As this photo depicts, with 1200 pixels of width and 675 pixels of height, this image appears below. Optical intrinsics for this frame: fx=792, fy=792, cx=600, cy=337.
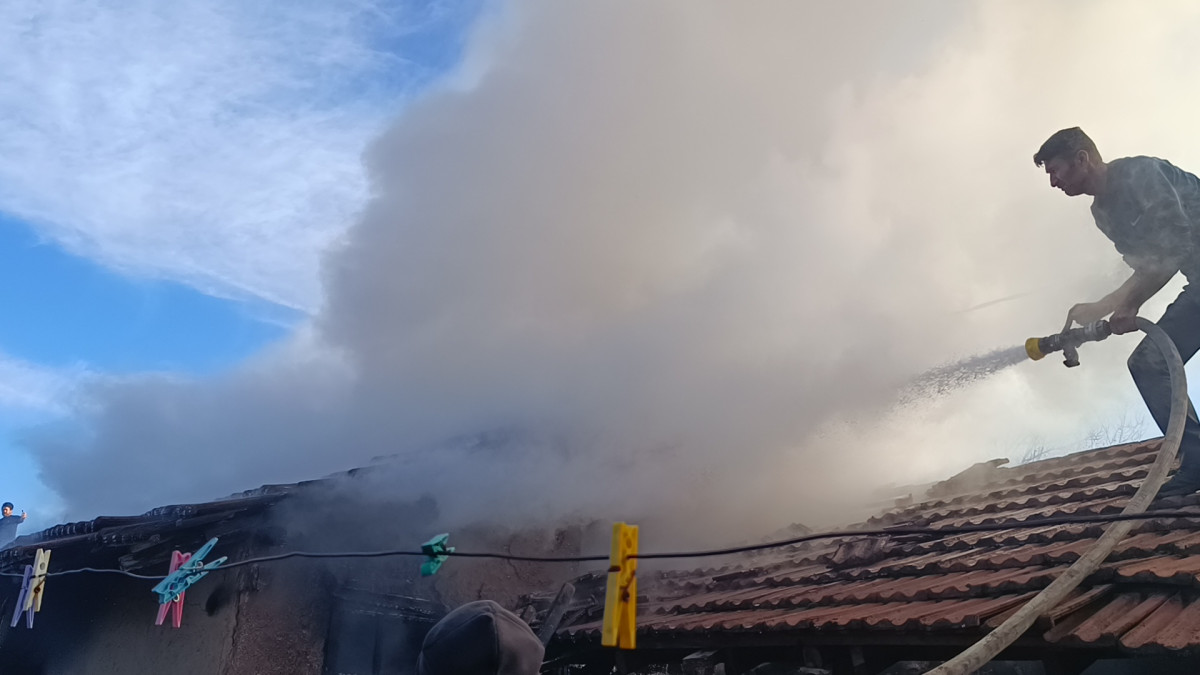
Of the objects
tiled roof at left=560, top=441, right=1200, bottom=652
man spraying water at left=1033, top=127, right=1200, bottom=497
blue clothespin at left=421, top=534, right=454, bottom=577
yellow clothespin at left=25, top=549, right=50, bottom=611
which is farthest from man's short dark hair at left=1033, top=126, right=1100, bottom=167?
yellow clothespin at left=25, top=549, right=50, bottom=611

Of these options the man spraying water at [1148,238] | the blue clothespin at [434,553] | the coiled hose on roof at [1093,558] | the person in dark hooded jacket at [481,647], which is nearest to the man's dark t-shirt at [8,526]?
the blue clothespin at [434,553]

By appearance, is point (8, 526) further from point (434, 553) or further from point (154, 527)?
point (434, 553)

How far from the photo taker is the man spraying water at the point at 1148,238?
432cm

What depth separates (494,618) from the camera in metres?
2.04

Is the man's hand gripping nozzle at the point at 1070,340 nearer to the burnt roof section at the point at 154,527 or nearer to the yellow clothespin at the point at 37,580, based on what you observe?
the burnt roof section at the point at 154,527

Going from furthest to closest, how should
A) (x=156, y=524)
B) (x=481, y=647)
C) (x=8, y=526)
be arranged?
(x=8, y=526), (x=156, y=524), (x=481, y=647)

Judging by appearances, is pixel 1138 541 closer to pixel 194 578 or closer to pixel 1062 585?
pixel 1062 585

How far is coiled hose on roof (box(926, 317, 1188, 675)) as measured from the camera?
9.08 feet

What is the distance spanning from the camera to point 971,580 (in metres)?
3.99

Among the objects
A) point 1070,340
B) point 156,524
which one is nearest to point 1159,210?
point 1070,340

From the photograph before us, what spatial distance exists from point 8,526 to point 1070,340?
16730 mm

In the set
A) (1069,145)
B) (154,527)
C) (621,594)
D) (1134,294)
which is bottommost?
(621,594)

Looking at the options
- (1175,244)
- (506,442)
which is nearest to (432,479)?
(506,442)

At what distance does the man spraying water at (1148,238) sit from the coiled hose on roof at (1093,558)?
213 millimetres
